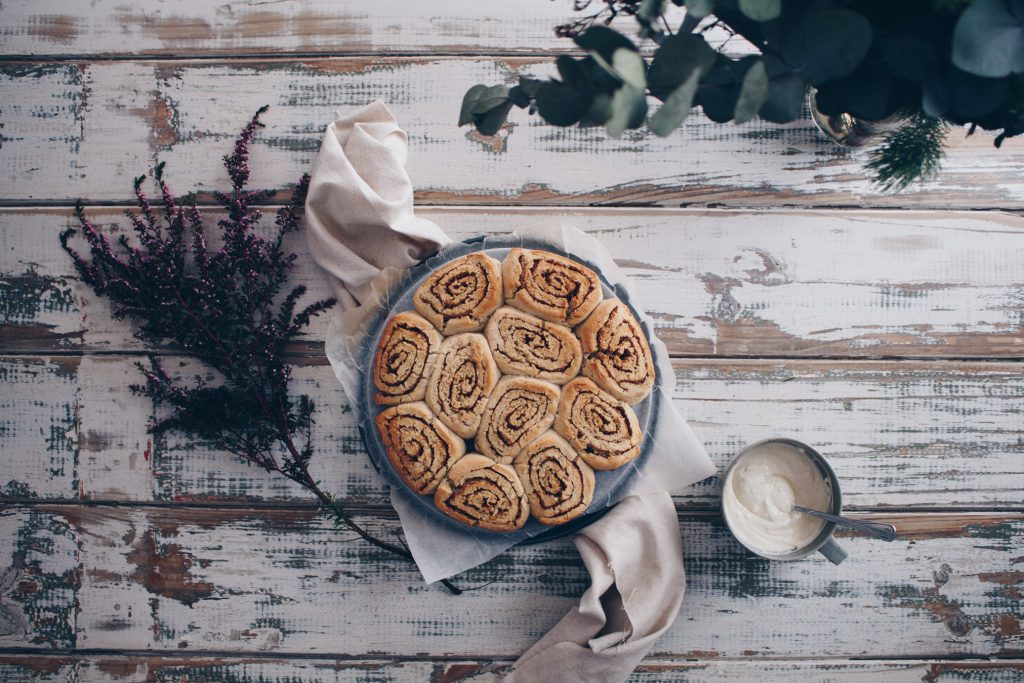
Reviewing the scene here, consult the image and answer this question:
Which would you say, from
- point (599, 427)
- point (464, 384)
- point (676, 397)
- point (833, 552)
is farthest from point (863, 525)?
point (464, 384)

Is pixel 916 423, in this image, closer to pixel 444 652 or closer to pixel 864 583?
pixel 864 583

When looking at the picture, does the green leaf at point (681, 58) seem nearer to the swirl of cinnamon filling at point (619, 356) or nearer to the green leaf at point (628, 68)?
the green leaf at point (628, 68)

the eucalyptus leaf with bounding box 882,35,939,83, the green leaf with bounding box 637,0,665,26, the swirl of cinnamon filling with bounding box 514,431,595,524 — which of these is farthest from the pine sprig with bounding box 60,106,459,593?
the eucalyptus leaf with bounding box 882,35,939,83

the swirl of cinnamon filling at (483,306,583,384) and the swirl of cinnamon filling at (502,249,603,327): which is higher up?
the swirl of cinnamon filling at (502,249,603,327)

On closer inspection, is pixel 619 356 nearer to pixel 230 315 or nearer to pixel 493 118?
pixel 493 118

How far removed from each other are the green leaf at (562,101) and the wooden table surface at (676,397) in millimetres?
719

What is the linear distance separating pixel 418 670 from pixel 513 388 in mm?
637

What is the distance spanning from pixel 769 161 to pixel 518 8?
59 cm

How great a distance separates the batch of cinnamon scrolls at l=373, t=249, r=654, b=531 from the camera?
1.25m

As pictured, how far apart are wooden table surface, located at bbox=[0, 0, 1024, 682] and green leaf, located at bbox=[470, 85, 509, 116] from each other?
0.62 m

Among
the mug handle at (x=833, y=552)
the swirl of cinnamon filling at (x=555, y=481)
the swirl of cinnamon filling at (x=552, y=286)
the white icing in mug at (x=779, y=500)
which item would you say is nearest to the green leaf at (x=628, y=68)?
the swirl of cinnamon filling at (x=552, y=286)

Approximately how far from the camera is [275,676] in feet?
4.81

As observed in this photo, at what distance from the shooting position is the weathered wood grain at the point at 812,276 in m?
1.45

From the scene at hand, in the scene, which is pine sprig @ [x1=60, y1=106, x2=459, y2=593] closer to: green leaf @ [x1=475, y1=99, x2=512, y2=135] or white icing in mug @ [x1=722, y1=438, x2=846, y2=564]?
white icing in mug @ [x1=722, y1=438, x2=846, y2=564]
